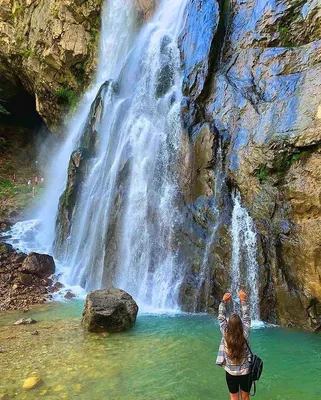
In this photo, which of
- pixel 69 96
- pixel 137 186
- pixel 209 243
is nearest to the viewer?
pixel 209 243

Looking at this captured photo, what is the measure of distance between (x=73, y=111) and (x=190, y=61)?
40.0 ft

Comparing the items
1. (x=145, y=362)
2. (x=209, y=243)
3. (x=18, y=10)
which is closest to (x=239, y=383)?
(x=145, y=362)

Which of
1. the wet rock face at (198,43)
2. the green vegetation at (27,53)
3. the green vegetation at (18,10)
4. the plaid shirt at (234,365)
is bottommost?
the plaid shirt at (234,365)

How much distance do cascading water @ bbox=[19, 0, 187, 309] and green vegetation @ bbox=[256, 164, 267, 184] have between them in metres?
3.15

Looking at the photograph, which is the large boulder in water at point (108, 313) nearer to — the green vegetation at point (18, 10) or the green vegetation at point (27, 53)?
the green vegetation at point (27, 53)

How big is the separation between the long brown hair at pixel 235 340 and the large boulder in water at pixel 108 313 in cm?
525

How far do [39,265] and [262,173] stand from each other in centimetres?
928

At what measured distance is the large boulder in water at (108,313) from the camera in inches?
350

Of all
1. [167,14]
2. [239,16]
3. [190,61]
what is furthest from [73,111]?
[239,16]

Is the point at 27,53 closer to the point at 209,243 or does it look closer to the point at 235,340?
the point at 209,243

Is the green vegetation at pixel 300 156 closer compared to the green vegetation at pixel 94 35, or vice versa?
the green vegetation at pixel 300 156

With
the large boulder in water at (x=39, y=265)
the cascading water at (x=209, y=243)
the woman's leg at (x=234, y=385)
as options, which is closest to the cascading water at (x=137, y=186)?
the cascading water at (x=209, y=243)

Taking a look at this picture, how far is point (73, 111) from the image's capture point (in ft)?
81.8

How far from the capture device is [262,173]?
11086 mm
